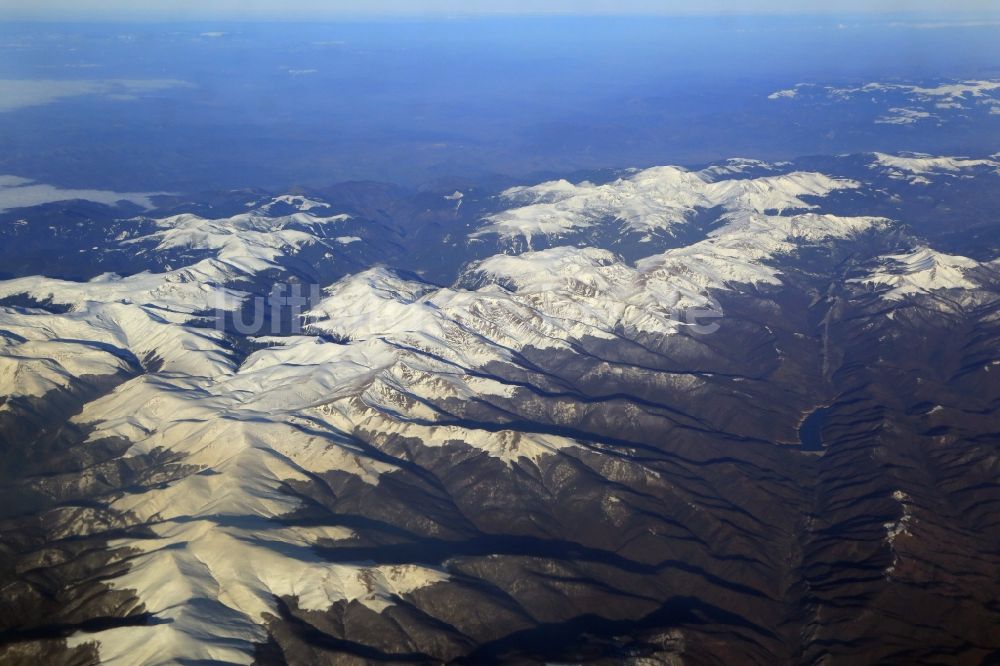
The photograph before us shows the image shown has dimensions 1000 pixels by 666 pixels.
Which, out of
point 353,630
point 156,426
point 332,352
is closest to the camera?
point 353,630

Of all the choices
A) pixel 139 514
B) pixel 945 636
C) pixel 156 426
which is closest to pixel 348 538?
pixel 139 514

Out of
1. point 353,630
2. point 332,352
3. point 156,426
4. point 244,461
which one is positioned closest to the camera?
point 353,630

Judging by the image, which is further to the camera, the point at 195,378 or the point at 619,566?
the point at 195,378

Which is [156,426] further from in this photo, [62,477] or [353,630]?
[353,630]

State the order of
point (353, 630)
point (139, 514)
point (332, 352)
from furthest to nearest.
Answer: point (332, 352), point (139, 514), point (353, 630)

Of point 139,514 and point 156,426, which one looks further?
point 156,426

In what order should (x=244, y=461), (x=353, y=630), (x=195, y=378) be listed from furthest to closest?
(x=195, y=378) → (x=244, y=461) → (x=353, y=630)

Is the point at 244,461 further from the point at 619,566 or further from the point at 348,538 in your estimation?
the point at 619,566

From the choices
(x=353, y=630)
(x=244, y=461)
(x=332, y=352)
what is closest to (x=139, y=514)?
(x=244, y=461)
